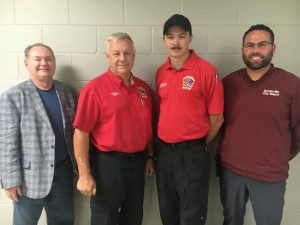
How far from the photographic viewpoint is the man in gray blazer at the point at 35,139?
5.66ft

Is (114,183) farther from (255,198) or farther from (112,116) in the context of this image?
(255,198)

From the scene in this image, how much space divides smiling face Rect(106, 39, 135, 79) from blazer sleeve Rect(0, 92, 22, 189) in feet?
2.39

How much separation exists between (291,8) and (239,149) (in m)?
1.19

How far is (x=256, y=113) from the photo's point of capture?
5.67 ft

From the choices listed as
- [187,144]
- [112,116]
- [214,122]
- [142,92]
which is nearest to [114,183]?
[112,116]

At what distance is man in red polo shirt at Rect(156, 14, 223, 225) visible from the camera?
1703mm

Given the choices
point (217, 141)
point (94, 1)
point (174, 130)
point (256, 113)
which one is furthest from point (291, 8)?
point (94, 1)

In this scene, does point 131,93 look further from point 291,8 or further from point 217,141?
point 291,8

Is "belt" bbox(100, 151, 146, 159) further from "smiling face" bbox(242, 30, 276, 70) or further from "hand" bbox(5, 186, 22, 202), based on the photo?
"smiling face" bbox(242, 30, 276, 70)

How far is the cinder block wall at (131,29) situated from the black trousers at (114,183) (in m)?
0.71

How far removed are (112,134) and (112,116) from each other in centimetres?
11

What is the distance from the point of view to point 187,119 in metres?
1.70

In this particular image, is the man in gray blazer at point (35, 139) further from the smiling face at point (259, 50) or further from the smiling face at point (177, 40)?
the smiling face at point (259, 50)

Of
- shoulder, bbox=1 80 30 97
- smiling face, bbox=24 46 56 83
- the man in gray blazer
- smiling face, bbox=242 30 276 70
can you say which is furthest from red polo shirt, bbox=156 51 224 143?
shoulder, bbox=1 80 30 97
